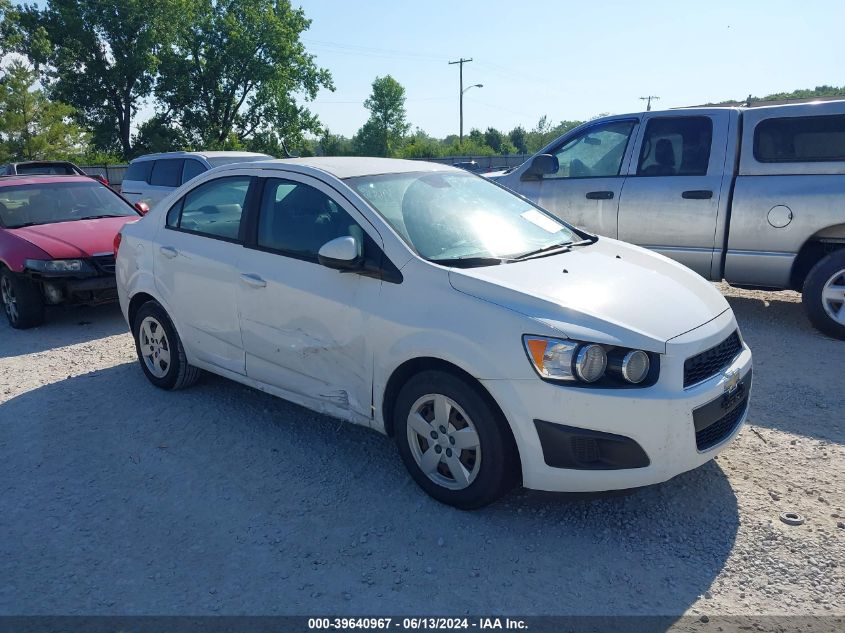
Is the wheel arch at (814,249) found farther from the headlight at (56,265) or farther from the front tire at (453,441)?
the headlight at (56,265)

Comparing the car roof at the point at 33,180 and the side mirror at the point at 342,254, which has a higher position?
the car roof at the point at 33,180

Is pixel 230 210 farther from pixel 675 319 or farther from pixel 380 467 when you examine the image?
pixel 675 319

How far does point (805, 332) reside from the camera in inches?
248

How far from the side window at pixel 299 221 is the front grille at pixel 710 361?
179 centimetres

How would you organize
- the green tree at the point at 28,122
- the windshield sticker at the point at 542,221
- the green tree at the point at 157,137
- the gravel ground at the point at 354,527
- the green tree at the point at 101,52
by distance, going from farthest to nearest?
1. the green tree at the point at 157,137
2. the green tree at the point at 101,52
3. the green tree at the point at 28,122
4. the windshield sticker at the point at 542,221
5. the gravel ground at the point at 354,527

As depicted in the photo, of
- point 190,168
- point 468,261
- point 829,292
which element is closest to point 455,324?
point 468,261

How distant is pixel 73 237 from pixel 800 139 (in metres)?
7.34

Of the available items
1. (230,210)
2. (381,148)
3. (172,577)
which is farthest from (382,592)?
(381,148)

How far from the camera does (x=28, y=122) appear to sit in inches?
1305

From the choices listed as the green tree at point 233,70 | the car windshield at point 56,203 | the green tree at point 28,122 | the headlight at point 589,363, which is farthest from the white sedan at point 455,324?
the green tree at point 233,70

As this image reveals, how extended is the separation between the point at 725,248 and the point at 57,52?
155ft

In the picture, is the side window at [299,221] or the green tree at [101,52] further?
the green tree at [101,52]

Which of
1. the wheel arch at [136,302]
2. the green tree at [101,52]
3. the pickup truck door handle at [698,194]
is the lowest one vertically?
the wheel arch at [136,302]

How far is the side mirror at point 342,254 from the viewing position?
3.50 meters
